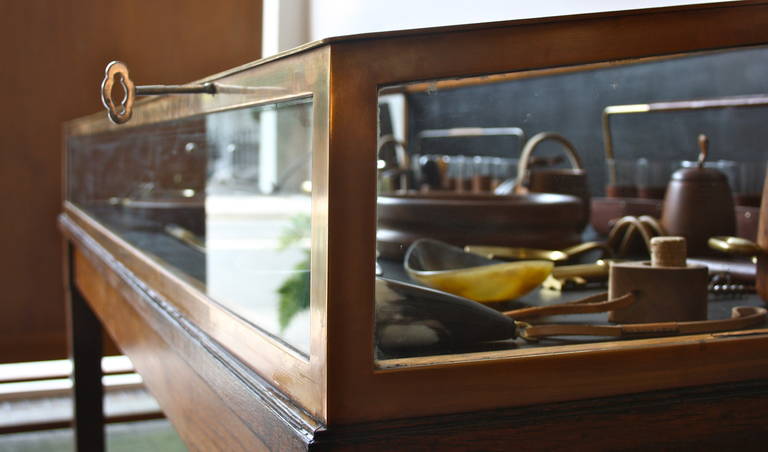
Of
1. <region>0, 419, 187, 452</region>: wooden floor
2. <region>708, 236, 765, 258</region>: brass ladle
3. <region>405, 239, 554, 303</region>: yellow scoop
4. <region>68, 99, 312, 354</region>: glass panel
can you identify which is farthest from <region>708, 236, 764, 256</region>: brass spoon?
<region>0, 419, 187, 452</region>: wooden floor

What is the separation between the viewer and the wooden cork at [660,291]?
0.79 metres

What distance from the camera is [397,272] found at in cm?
75

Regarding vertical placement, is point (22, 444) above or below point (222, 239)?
below

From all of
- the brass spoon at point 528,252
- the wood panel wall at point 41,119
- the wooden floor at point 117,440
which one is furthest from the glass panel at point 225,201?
the wood panel wall at point 41,119

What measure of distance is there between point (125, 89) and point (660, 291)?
1.86 ft

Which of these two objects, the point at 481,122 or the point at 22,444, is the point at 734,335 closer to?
the point at 481,122

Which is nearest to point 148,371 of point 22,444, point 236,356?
point 236,356

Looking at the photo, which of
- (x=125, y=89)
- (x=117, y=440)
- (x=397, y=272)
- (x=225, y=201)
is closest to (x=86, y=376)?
(x=117, y=440)

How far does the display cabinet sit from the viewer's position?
57 cm

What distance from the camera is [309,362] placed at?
23.4 inches

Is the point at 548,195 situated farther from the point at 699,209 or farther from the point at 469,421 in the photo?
the point at 469,421

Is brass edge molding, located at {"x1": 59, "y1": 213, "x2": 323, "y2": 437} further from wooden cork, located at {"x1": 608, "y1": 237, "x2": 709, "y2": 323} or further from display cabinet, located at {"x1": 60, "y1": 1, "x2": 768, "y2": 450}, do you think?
wooden cork, located at {"x1": 608, "y1": 237, "x2": 709, "y2": 323}

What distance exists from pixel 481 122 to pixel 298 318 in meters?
0.52

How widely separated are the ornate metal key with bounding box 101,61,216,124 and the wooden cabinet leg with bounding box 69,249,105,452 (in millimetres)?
1503
